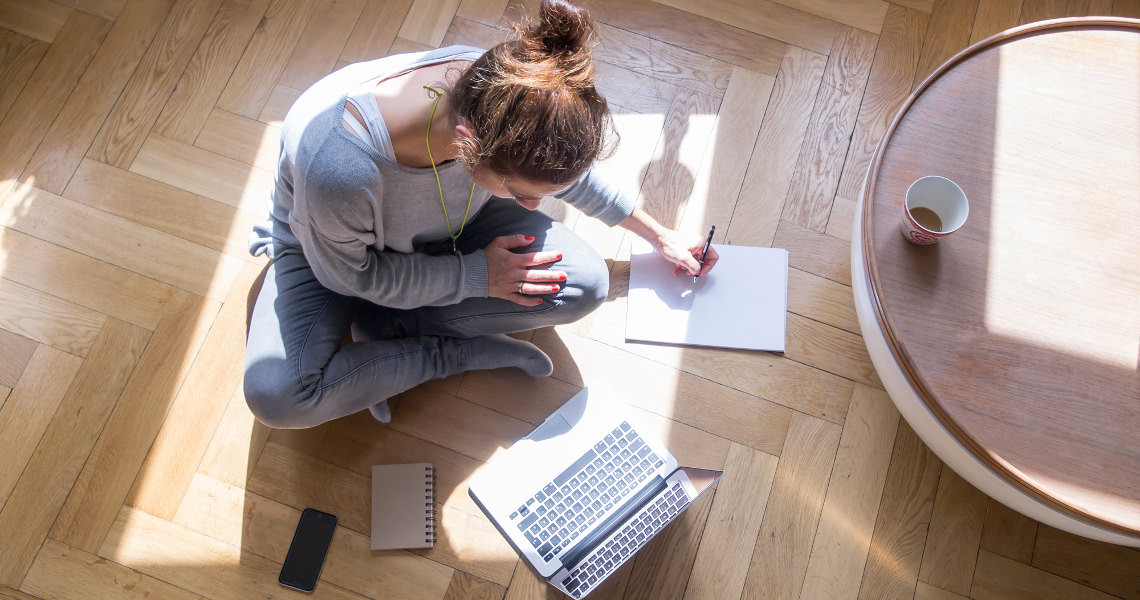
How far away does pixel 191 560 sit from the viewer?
1379 millimetres

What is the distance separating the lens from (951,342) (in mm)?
1084

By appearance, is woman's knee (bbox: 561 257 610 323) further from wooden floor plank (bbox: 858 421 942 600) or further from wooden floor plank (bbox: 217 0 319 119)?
wooden floor plank (bbox: 217 0 319 119)

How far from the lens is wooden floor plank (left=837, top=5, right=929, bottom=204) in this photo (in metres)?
1.58

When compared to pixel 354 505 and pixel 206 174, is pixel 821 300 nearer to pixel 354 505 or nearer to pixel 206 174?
pixel 354 505

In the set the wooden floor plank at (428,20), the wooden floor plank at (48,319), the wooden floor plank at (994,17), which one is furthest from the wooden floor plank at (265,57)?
the wooden floor plank at (994,17)

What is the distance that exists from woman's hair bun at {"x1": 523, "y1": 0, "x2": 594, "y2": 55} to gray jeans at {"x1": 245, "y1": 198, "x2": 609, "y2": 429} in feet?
1.65

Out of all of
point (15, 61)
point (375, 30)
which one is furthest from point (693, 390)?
point (15, 61)

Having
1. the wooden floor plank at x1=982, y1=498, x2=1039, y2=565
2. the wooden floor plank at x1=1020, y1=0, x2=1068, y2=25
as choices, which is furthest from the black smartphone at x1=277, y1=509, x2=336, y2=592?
the wooden floor plank at x1=1020, y1=0, x2=1068, y2=25

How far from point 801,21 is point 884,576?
1.19m

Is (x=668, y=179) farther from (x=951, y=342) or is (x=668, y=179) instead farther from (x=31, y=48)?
(x=31, y=48)

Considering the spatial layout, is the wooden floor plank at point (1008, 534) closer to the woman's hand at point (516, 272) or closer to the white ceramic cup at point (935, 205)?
the white ceramic cup at point (935, 205)

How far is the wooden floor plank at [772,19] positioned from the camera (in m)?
1.67

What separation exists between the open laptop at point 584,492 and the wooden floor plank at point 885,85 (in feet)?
2.35

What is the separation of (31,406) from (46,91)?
2.32 feet
